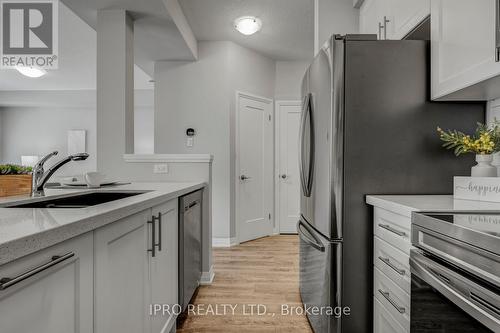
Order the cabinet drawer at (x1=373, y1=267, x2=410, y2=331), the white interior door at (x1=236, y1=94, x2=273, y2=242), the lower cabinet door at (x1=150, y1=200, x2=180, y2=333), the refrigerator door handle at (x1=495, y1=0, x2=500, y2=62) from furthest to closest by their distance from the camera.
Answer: the white interior door at (x1=236, y1=94, x2=273, y2=242), the lower cabinet door at (x1=150, y1=200, x2=180, y2=333), the cabinet drawer at (x1=373, y1=267, x2=410, y2=331), the refrigerator door handle at (x1=495, y1=0, x2=500, y2=62)

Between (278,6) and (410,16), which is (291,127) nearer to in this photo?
(278,6)

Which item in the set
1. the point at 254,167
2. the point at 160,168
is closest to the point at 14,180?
the point at 160,168

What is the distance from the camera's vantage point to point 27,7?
348 centimetres

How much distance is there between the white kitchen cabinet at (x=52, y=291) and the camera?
25.0 inches

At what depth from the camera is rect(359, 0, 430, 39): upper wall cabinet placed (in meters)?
1.82

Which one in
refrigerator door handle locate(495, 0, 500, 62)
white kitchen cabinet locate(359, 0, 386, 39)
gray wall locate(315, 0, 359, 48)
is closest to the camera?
refrigerator door handle locate(495, 0, 500, 62)

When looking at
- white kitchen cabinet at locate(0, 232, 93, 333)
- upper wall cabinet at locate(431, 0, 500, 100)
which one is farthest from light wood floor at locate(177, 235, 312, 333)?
upper wall cabinet at locate(431, 0, 500, 100)

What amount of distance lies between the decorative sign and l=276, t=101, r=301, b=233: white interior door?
3489 mm

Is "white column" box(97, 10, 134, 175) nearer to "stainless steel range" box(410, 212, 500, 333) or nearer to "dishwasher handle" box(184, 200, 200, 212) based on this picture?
"dishwasher handle" box(184, 200, 200, 212)

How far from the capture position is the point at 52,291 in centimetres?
76

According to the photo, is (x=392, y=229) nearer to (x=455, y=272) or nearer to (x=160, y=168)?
(x=455, y=272)

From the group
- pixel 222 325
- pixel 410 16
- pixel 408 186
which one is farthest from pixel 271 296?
pixel 410 16

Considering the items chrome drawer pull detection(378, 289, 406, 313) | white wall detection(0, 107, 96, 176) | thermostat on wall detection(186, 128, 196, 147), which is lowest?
chrome drawer pull detection(378, 289, 406, 313)

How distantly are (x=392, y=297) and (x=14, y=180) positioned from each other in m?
1.69
